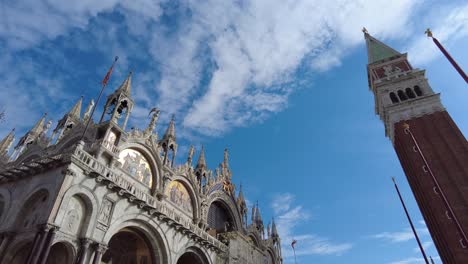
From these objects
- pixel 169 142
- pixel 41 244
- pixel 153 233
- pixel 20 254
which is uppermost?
pixel 169 142

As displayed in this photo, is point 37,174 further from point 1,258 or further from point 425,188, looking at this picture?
point 425,188

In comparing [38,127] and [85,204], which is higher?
[38,127]

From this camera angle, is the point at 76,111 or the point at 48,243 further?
the point at 76,111

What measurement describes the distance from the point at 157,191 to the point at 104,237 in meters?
7.50

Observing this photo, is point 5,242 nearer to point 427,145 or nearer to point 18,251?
point 18,251

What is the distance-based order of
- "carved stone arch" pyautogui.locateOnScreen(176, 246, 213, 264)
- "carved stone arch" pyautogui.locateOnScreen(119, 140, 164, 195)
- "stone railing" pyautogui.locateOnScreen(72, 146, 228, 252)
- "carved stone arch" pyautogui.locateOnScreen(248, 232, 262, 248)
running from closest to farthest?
"stone railing" pyautogui.locateOnScreen(72, 146, 228, 252), "carved stone arch" pyautogui.locateOnScreen(119, 140, 164, 195), "carved stone arch" pyautogui.locateOnScreen(176, 246, 213, 264), "carved stone arch" pyautogui.locateOnScreen(248, 232, 262, 248)

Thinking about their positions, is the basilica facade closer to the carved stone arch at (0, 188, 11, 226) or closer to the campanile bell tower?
the carved stone arch at (0, 188, 11, 226)

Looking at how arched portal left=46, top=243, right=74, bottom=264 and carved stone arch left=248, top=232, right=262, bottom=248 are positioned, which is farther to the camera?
carved stone arch left=248, top=232, right=262, bottom=248

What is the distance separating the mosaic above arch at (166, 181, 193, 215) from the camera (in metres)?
26.3

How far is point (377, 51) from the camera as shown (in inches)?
1873

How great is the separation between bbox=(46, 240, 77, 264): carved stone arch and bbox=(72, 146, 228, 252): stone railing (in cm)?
373

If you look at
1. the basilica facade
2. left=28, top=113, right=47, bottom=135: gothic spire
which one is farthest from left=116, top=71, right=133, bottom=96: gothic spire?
left=28, top=113, right=47, bottom=135: gothic spire

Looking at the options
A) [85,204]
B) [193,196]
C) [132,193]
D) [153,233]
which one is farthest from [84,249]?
[193,196]

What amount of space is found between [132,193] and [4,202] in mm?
7690
